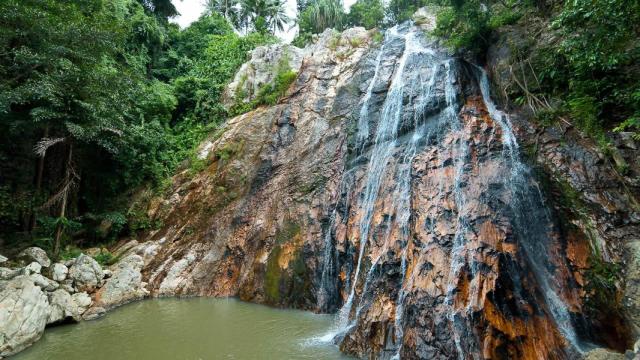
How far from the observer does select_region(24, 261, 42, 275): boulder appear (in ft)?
27.9

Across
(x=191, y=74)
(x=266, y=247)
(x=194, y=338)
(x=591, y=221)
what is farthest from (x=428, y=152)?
(x=191, y=74)

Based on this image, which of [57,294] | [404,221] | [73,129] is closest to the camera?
[404,221]

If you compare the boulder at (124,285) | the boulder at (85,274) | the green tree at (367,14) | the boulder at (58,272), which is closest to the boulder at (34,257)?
the boulder at (58,272)

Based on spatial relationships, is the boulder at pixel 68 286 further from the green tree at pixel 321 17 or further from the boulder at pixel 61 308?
the green tree at pixel 321 17

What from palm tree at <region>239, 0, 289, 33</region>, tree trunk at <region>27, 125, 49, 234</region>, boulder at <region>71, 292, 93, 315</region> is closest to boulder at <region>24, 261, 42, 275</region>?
boulder at <region>71, 292, 93, 315</region>

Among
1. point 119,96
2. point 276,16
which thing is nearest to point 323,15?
point 276,16

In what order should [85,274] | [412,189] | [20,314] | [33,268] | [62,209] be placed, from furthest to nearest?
[62,209] → [85,274] → [33,268] → [412,189] → [20,314]

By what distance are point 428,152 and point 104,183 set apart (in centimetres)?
1231

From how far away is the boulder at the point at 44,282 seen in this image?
838cm

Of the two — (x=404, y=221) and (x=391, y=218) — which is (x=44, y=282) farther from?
(x=404, y=221)

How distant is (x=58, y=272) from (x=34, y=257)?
104cm

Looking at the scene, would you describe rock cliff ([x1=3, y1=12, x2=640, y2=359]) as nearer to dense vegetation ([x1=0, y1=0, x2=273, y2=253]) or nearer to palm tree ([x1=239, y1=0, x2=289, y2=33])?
dense vegetation ([x1=0, y1=0, x2=273, y2=253])

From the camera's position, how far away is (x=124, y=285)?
34.2 feet

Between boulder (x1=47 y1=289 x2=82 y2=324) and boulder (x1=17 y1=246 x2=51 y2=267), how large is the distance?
1430 millimetres
